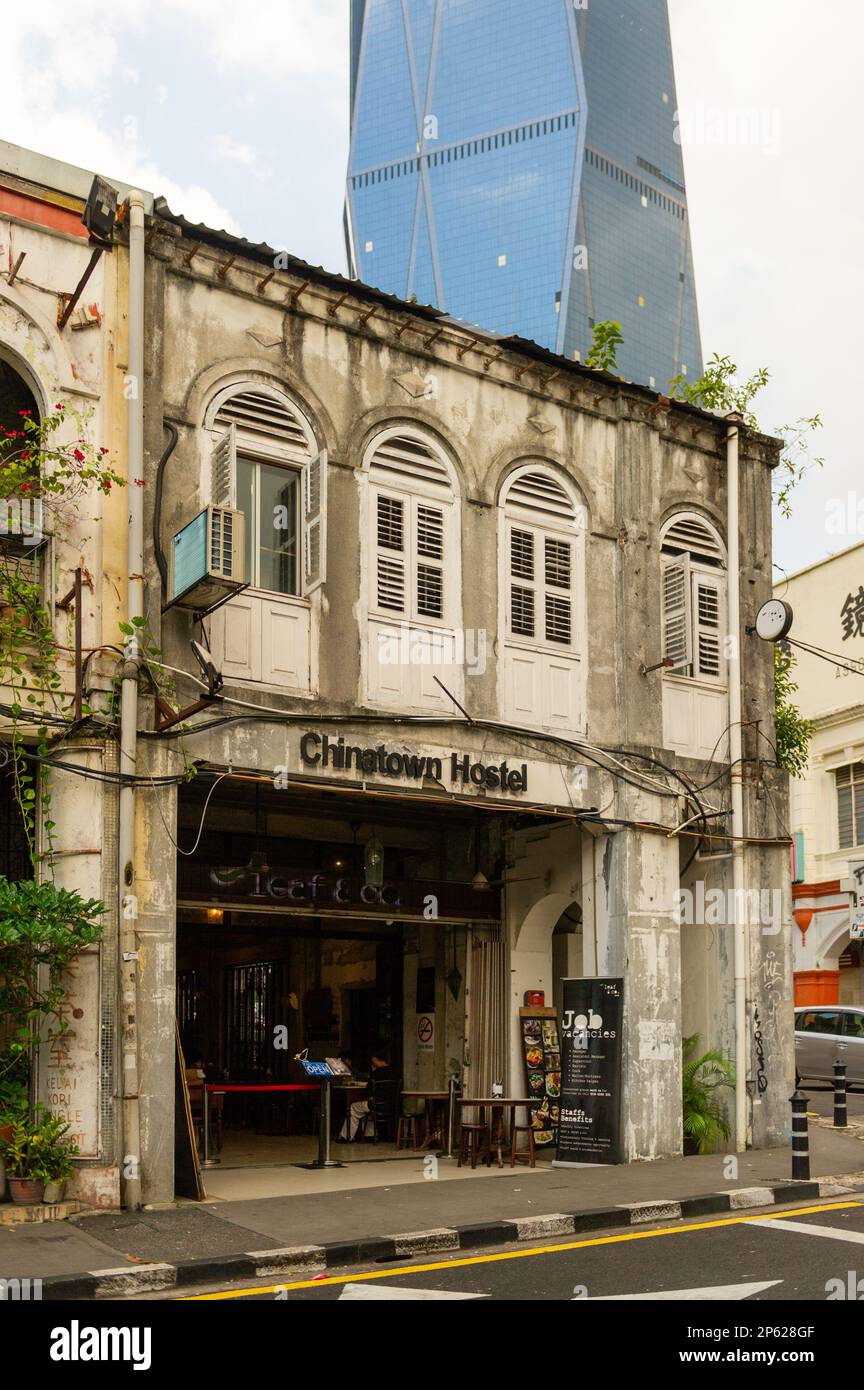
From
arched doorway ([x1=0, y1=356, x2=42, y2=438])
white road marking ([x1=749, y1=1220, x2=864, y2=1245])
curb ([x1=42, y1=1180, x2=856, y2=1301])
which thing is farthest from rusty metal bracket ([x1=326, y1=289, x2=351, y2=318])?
white road marking ([x1=749, y1=1220, x2=864, y2=1245])

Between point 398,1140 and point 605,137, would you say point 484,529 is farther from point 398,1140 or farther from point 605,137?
point 605,137

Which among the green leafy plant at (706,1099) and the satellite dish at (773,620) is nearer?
the green leafy plant at (706,1099)

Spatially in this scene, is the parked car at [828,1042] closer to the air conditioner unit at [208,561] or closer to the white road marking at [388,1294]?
the air conditioner unit at [208,561]

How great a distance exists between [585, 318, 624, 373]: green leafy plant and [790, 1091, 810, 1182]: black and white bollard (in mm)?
8510

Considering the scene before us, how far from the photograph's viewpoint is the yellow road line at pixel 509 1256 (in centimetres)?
895

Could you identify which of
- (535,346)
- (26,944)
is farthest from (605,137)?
(26,944)

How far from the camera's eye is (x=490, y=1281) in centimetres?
898

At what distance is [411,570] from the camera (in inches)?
572

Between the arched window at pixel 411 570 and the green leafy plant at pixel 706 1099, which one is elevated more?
the arched window at pixel 411 570

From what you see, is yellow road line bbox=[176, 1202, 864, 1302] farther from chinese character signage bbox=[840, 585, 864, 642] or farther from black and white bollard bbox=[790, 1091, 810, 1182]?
chinese character signage bbox=[840, 585, 864, 642]

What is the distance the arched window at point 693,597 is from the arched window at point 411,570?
117 inches

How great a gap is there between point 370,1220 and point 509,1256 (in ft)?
4.72

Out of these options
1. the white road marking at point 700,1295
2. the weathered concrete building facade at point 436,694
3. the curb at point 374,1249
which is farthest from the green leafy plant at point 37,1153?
the white road marking at point 700,1295
